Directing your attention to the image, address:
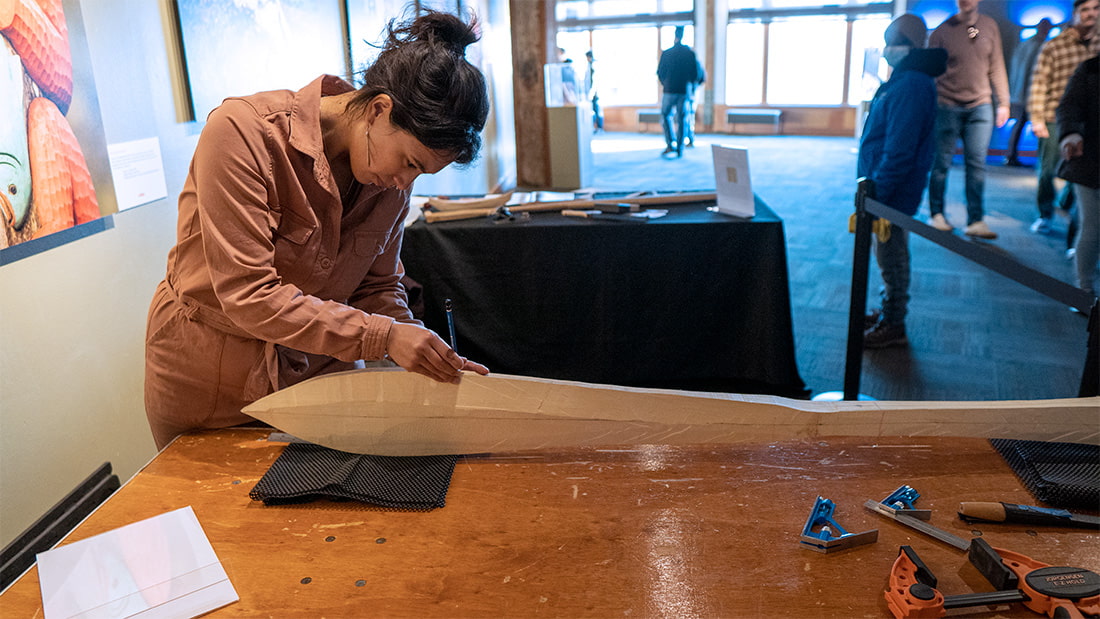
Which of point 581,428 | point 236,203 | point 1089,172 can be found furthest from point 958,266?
point 236,203

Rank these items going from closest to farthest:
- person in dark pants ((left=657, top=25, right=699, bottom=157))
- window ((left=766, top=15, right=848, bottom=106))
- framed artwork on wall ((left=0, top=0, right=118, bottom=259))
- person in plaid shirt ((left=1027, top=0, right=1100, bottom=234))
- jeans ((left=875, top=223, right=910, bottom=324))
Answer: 1. framed artwork on wall ((left=0, top=0, right=118, bottom=259))
2. jeans ((left=875, top=223, right=910, bottom=324))
3. person in plaid shirt ((left=1027, top=0, right=1100, bottom=234))
4. person in dark pants ((left=657, top=25, right=699, bottom=157))
5. window ((left=766, top=15, right=848, bottom=106))

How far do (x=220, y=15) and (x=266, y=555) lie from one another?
226 cm

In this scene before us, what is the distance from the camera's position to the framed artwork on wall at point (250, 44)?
2504 mm

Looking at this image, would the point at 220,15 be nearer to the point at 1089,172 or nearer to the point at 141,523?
the point at 141,523

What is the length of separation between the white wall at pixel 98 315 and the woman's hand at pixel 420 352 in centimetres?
119

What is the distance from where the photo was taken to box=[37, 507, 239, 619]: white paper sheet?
Result: 939 millimetres

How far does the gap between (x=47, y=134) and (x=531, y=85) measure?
5.61 meters

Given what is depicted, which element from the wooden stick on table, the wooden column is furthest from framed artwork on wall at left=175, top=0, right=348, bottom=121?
the wooden column

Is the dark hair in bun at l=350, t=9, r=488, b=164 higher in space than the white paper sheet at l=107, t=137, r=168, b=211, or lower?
higher

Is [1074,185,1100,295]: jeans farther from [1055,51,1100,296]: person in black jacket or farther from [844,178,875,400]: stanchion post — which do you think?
[844,178,875,400]: stanchion post

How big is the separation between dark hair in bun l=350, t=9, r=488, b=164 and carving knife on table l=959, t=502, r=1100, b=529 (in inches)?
38.4

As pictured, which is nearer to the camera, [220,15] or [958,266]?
[220,15]

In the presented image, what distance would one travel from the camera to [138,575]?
39.4 inches

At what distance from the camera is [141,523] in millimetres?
1114
